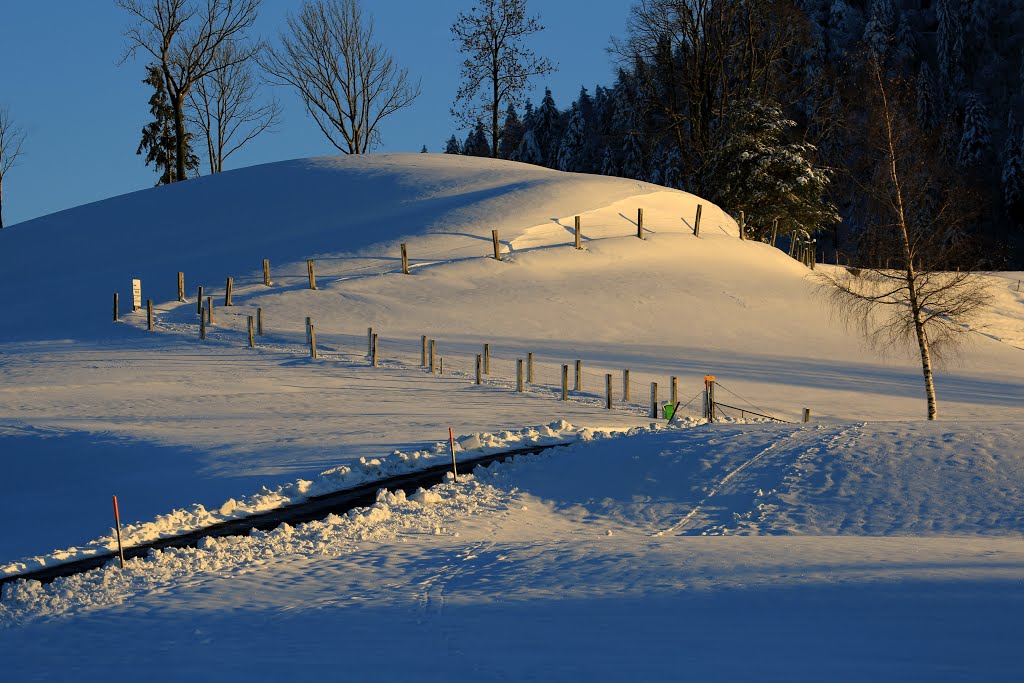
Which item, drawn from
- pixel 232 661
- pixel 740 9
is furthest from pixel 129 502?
pixel 740 9

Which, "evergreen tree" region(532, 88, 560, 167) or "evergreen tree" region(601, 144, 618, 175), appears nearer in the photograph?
"evergreen tree" region(601, 144, 618, 175)

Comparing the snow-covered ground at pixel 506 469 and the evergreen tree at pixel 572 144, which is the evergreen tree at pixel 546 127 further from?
the snow-covered ground at pixel 506 469

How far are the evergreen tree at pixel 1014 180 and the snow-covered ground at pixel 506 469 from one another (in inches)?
1618

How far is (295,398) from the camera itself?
92.5 ft

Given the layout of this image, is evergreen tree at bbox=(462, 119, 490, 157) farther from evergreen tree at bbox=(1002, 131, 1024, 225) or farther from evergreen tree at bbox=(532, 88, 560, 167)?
evergreen tree at bbox=(1002, 131, 1024, 225)

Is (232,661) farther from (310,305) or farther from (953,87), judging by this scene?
(953,87)

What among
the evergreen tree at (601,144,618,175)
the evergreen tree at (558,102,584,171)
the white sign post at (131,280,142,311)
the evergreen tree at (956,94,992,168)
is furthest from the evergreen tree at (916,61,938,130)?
the white sign post at (131,280,142,311)

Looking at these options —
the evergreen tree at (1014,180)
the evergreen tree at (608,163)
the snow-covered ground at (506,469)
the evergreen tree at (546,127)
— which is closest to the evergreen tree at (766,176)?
the snow-covered ground at (506,469)

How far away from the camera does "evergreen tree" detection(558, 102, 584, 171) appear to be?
371ft

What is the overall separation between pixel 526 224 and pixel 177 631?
130 feet

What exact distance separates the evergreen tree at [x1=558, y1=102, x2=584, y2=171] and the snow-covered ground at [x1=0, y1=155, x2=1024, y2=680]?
205ft

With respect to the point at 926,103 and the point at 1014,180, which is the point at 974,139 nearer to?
the point at 1014,180

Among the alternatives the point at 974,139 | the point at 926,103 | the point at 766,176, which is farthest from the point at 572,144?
the point at 766,176

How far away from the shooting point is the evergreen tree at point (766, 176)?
57.5 m
